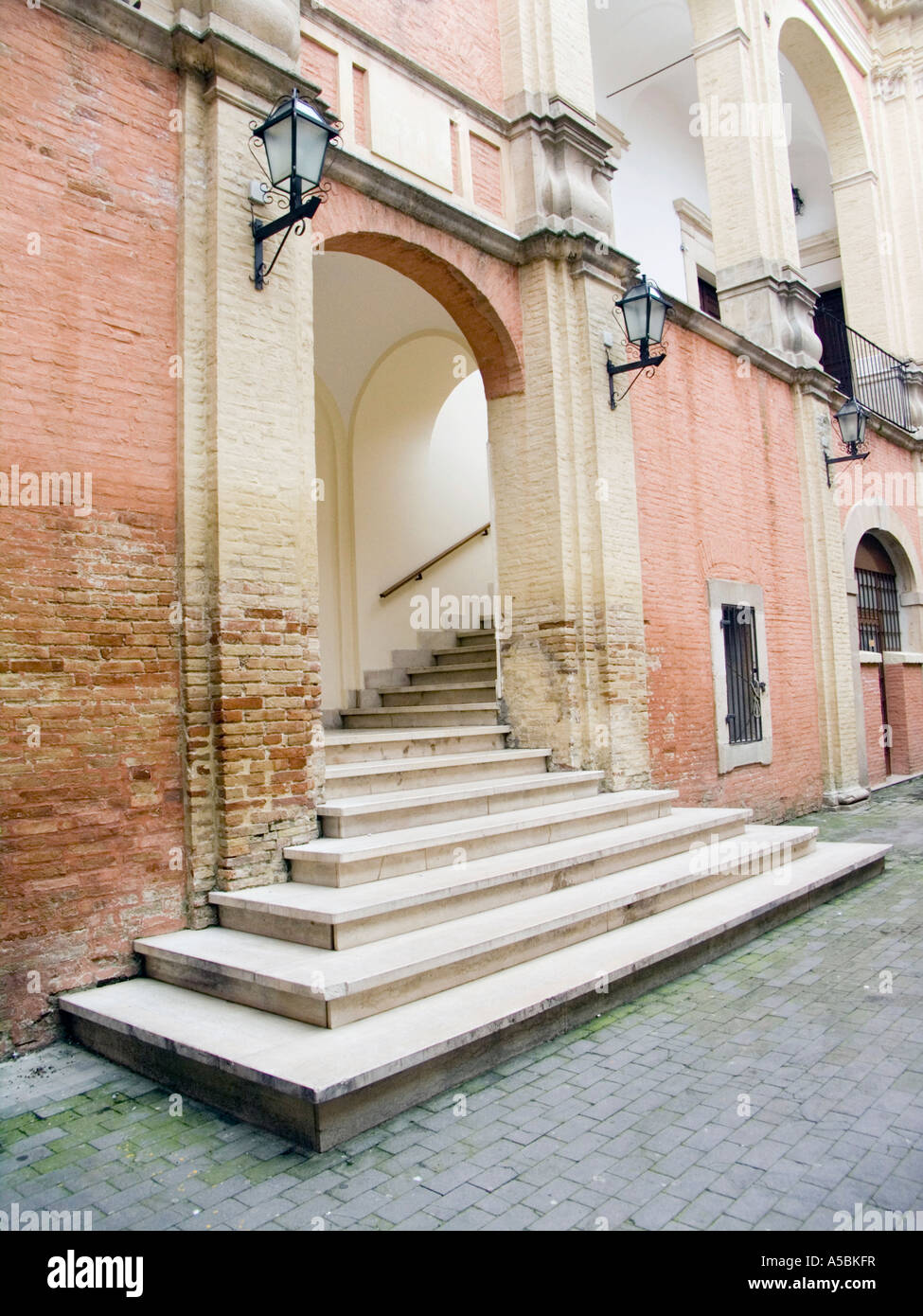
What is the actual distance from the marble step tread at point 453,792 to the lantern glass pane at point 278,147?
335 cm

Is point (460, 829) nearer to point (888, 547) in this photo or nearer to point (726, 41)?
point (726, 41)

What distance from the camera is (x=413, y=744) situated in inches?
255

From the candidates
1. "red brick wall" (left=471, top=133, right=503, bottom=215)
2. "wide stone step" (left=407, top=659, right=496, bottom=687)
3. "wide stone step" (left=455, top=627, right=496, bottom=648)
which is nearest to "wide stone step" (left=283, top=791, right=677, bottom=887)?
"wide stone step" (left=407, top=659, right=496, bottom=687)

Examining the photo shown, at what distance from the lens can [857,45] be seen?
48.1 ft

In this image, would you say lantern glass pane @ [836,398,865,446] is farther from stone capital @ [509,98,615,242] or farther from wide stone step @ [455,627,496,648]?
wide stone step @ [455,627,496,648]

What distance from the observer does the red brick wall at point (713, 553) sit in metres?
8.29

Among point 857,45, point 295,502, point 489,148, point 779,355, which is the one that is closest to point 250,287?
point 295,502

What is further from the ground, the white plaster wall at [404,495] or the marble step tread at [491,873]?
the white plaster wall at [404,495]

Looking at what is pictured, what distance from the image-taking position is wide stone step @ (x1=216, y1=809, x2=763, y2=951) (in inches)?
161

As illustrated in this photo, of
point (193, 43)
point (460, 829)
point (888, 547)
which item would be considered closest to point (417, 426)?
point (193, 43)

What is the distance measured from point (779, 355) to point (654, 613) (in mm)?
4507

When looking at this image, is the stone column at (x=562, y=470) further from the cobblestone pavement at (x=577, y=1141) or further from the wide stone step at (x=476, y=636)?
the cobblestone pavement at (x=577, y=1141)

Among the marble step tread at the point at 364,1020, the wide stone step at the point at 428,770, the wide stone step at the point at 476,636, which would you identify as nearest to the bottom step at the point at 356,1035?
the marble step tread at the point at 364,1020

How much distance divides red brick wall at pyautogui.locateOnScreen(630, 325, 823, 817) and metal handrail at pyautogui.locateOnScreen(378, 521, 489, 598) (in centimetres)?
264
